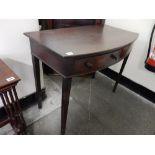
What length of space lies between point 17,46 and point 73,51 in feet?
1.78

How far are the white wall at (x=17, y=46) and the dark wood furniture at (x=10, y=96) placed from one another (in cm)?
15

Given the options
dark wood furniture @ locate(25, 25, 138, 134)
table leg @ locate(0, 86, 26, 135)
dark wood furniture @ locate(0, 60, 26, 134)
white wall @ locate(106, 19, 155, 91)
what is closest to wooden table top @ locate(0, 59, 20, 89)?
dark wood furniture @ locate(0, 60, 26, 134)

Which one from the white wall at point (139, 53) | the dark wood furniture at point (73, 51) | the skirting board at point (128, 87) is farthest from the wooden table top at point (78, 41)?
the skirting board at point (128, 87)

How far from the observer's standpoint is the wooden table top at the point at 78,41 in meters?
0.86

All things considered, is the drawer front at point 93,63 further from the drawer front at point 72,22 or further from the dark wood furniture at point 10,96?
the drawer front at point 72,22

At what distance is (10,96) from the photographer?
885 mm

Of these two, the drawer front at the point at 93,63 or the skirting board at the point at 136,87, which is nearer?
the drawer front at the point at 93,63

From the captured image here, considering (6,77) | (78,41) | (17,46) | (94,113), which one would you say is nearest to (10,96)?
(6,77)

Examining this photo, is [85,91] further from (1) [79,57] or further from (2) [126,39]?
(1) [79,57]

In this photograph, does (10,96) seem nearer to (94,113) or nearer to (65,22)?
(94,113)

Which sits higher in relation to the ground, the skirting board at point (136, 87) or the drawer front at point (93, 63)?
the drawer front at point (93, 63)

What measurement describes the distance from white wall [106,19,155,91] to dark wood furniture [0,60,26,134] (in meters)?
1.32

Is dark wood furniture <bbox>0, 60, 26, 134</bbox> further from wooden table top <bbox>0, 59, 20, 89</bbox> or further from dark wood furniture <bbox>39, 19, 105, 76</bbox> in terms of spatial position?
dark wood furniture <bbox>39, 19, 105, 76</bbox>

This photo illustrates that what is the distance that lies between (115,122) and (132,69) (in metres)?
0.71
